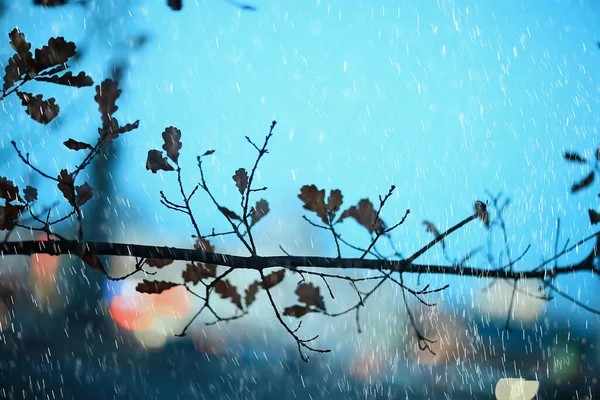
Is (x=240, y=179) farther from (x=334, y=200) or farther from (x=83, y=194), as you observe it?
(x=83, y=194)

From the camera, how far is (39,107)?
1.56 metres

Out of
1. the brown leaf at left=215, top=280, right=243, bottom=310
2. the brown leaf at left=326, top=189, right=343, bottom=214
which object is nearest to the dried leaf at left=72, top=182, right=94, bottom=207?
the brown leaf at left=215, top=280, right=243, bottom=310

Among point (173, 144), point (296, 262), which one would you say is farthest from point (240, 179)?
point (296, 262)

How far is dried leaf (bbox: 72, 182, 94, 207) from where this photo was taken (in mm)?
1828

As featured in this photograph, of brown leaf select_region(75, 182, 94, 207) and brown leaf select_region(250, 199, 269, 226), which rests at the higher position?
brown leaf select_region(75, 182, 94, 207)

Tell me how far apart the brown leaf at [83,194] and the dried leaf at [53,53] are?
20.8 inches

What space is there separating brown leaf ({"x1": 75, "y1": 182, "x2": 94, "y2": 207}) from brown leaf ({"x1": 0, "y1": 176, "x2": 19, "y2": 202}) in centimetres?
20

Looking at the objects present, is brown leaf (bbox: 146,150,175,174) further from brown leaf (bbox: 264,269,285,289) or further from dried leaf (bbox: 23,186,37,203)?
brown leaf (bbox: 264,269,285,289)

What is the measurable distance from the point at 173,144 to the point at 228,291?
81cm

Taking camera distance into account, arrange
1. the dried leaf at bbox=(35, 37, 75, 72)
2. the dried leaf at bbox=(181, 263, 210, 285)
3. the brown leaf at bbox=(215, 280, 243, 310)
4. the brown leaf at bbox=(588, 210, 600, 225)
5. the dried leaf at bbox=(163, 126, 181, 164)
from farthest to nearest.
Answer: the brown leaf at bbox=(215, 280, 243, 310), the dried leaf at bbox=(181, 263, 210, 285), the brown leaf at bbox=(588, 210, 600, 225), the dried leaf at bbox=(163, 126, 181, 164), the dried leaf at bbox=(35, 37, 75, 72)

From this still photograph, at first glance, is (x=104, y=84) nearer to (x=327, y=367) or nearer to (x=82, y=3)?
(x=82, y=3)

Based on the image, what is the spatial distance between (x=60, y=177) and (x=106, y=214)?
15.7 meters

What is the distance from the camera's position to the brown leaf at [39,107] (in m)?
1.54

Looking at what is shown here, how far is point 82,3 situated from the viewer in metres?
1.86
